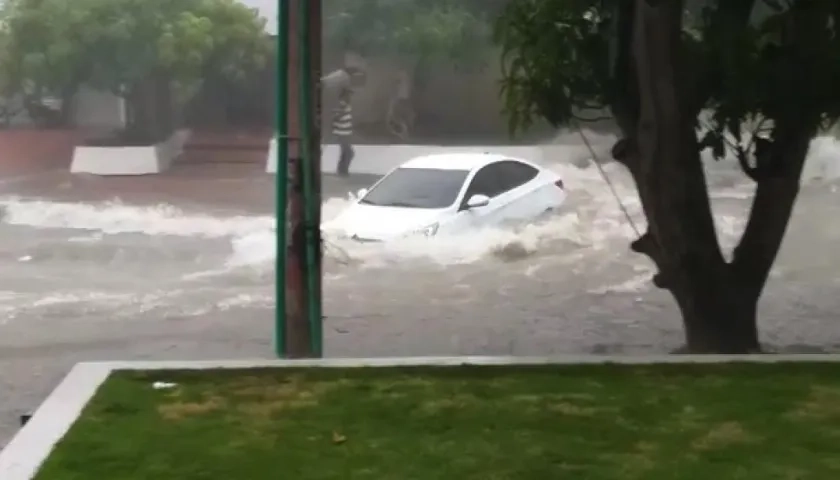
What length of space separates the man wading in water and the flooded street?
0.08m

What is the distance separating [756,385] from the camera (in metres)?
2.65

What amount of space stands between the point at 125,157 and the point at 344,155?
2.71 feet

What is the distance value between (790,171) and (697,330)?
564mm

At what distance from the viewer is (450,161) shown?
4.09 metres

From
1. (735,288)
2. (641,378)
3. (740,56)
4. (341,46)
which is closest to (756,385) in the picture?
(641,378)

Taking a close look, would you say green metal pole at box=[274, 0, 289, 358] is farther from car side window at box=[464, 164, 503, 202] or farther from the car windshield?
car side window at box=[464, 164, 503, 202]

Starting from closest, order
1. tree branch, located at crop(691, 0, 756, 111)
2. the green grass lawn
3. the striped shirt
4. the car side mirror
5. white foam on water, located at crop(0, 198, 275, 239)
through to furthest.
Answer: the green grass lawn, tree branch, located at crop(691, 0, 756, 111), the striped shirt, white foam on water, located at crop(0, 198, 275, 239), the car side mirror

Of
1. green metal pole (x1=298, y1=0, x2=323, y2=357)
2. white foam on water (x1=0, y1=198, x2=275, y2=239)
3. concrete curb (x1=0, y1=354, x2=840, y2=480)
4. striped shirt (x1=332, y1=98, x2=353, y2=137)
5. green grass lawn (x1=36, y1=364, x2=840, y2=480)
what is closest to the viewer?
green grass lawn (x1=36, y1=364, x2=840, y2=480)

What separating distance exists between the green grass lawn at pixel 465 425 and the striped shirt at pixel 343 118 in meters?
1.36

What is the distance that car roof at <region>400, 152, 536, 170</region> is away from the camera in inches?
161

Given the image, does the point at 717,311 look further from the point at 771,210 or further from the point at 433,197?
the point at 433,197

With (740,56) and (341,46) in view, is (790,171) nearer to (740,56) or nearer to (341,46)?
(740,56)

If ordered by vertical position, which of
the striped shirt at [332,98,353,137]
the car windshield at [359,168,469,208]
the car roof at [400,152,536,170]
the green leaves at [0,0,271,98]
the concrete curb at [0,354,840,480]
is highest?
the green leaves at [0,0,271,98]

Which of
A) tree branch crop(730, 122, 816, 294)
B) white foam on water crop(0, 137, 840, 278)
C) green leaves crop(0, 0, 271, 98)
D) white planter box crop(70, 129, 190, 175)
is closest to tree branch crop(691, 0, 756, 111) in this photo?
tree branch crop(730, 122, 816, 294)
